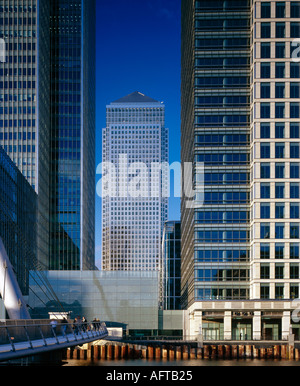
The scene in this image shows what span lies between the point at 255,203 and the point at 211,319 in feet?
62.9

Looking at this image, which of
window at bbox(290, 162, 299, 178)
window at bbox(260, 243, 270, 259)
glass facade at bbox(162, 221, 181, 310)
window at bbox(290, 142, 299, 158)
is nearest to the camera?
window at bbox(260, 243, 270, 259)

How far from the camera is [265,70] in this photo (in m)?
92.8

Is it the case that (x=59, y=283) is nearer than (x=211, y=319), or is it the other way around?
(x=211, y=319)

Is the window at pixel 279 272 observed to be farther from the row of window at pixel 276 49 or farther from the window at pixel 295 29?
the window at pixel 295 29

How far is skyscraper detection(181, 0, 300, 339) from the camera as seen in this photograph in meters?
89.9

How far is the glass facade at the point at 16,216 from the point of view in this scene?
101688mm

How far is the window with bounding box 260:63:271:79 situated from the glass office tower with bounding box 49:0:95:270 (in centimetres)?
8795

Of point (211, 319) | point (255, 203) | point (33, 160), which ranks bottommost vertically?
point (211, 319)

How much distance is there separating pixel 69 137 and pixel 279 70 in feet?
299

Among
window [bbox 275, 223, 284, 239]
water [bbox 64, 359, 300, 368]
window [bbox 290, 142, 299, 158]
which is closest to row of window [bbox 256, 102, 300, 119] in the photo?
window [bbox 290, 142, 299, 158]

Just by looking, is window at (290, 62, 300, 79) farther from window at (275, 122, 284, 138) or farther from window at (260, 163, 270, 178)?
window at (260, 163, 270, 178)
